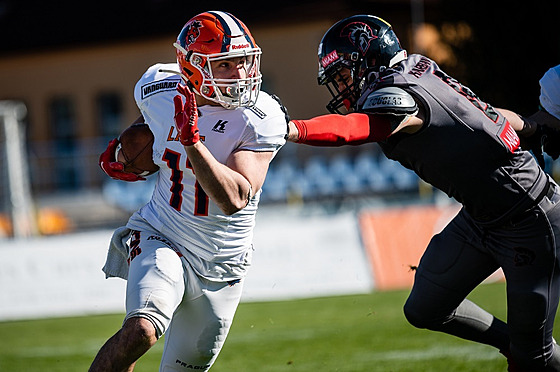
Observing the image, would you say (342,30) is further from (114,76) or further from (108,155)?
(114,76)

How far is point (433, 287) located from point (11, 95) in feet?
72.3

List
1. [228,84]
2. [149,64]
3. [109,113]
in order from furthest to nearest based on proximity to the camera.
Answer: [109,113]
[149,64]
[228,84]

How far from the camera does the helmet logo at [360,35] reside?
13.1ft

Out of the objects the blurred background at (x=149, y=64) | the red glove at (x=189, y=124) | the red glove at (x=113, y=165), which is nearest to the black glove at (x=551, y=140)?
the red glove at (x=189, y=124)

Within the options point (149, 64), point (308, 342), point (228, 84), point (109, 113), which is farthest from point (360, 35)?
point (109, 113)

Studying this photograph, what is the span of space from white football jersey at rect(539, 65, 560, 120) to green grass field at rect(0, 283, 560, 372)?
5.87 ft

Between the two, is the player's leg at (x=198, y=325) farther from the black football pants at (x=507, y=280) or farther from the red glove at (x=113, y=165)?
the black football pants at (x=507, y=280)

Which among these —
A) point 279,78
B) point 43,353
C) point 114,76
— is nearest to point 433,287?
point 43,353

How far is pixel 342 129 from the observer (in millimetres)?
3611

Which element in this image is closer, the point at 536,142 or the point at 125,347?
the point at 125,347

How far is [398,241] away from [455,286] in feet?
20.3

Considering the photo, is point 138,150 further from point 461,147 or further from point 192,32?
point 461,147

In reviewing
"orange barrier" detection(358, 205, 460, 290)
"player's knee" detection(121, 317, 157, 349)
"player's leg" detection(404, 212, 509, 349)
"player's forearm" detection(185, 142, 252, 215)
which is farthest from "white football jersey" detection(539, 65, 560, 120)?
"orange barrier" detection(358, 205, 460, 290)

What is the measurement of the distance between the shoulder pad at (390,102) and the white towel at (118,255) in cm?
129
